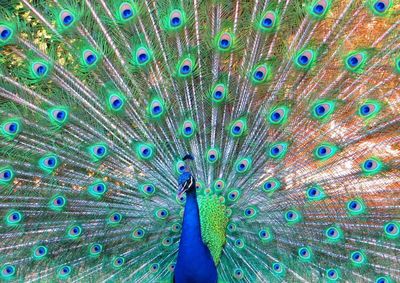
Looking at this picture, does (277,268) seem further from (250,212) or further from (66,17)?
(66,17)

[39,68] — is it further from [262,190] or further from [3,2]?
[262,190]

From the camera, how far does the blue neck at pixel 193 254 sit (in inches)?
107

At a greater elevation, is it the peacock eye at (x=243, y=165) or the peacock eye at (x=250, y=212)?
the peacock eye at (x=243, y=165)

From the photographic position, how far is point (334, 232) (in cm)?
294

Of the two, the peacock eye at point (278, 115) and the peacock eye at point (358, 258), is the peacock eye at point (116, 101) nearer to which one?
the peacock eye at point (278, 115)

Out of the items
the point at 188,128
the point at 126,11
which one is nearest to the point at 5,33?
the point at 126,11

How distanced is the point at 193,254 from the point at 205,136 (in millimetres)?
622

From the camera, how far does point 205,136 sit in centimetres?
303

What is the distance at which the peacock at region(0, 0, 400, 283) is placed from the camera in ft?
9.26

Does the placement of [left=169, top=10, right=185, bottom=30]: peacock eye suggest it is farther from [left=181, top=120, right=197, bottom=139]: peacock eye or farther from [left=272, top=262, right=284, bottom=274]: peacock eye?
[left=272, top=262, right=284, bottom=274]: peacock eye

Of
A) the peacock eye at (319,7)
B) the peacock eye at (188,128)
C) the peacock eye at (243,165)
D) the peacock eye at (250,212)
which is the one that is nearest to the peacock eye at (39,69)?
the peacock eye at (188,128)

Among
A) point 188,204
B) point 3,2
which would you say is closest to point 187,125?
point 188,204

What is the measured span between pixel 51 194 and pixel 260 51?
4.30ft

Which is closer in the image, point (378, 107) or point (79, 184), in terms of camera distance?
point (378, 107)
